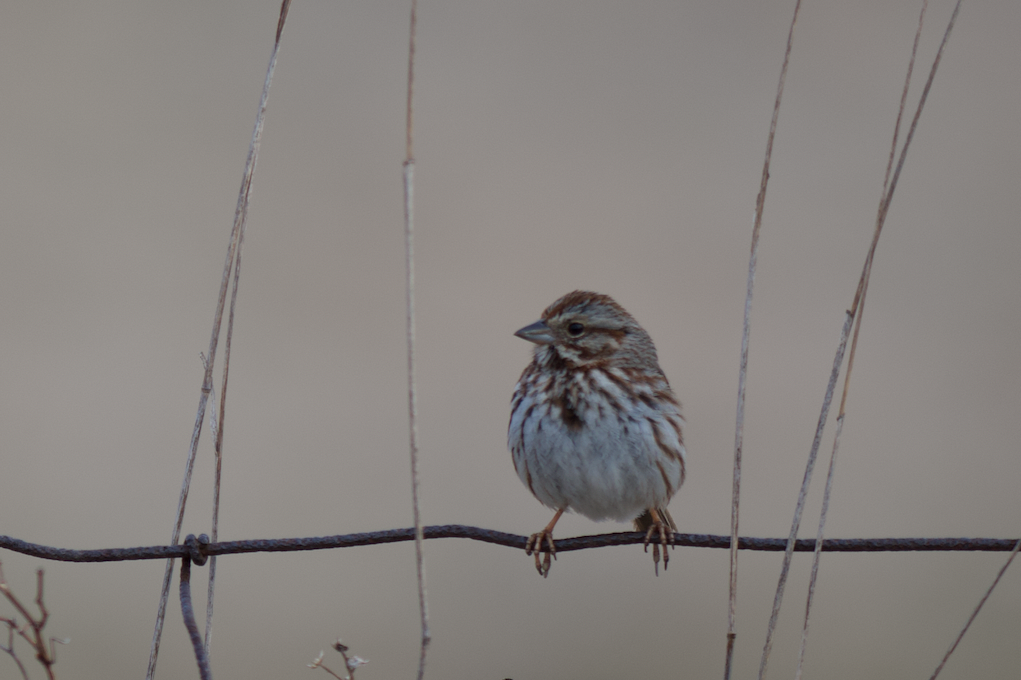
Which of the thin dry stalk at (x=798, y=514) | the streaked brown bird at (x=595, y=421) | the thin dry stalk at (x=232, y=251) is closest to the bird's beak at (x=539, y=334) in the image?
the streaked brown bird at (x=595, y=421)

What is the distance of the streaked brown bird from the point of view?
4160mm

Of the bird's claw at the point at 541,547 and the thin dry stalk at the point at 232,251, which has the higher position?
the thin dry stalk at the point at 232,251

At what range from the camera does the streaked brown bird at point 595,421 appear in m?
4.16

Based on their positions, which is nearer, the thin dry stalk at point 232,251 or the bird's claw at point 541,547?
the thin dry stalk at point 232,251

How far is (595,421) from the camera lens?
417 cm

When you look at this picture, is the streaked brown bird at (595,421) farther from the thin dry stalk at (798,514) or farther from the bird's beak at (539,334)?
the thin dry stalk at (798,514)

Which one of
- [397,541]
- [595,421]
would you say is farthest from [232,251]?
[595,421]

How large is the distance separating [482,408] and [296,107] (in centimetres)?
440

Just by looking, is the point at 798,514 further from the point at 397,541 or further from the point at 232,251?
the point at 232,251

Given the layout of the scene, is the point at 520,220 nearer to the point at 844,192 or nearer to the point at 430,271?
the point at 430,271

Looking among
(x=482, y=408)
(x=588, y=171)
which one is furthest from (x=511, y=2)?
(x=482, y=408)

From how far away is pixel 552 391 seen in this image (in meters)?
4.26

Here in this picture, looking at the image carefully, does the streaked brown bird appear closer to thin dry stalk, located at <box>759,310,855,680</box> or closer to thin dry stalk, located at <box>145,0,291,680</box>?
thin dry stalk, located at <box>759,310,855,680</box>

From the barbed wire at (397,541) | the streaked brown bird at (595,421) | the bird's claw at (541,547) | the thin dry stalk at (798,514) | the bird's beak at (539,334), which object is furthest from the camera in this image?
Answer: the bird's beak at (539,334)
